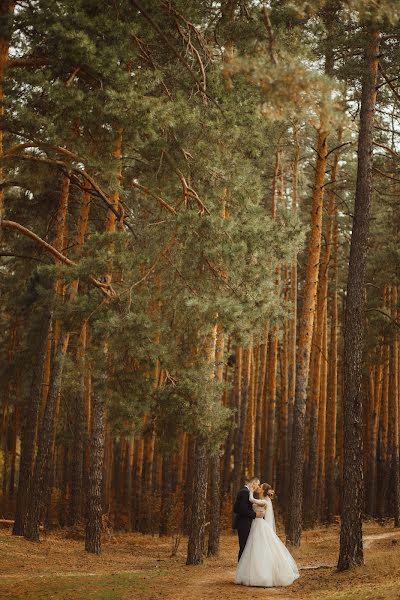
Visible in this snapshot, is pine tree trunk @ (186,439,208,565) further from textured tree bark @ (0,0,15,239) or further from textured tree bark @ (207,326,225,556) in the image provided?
textured tree bark @ (0,0,15,239)

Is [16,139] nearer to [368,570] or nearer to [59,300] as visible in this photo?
[59,300]

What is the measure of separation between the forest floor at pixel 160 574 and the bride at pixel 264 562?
25cm

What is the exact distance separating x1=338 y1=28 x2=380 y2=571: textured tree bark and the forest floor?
1.94 feet

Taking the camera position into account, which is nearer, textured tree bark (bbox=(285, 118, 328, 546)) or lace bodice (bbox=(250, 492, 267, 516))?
lace bodice (bbox=(250, 492, 267, 516))

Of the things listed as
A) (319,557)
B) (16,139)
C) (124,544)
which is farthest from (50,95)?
(124,544)

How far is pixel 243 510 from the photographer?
11.8 meters

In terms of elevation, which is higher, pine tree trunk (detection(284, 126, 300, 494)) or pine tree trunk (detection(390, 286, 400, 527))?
pine tree trunk (detection(284, 126, 300, 494))

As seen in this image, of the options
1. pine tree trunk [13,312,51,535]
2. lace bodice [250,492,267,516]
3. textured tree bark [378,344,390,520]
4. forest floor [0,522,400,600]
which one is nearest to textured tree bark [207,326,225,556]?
forest floor [0,522,400,600]

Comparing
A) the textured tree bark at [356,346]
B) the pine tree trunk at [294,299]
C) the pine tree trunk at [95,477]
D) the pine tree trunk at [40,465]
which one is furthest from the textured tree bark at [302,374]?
the pine tree trunk at [40,465]

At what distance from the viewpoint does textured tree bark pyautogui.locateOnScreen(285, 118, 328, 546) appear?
53.4 feet

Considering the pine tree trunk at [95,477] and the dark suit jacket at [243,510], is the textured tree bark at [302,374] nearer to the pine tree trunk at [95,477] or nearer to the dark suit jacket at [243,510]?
the pine tree trunk at [95,477]

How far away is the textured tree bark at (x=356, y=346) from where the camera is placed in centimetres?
1095

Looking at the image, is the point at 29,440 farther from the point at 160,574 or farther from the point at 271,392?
the point at 271,392

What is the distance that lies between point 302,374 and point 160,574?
6.09 m
